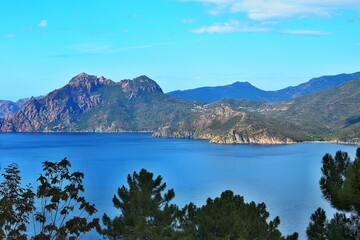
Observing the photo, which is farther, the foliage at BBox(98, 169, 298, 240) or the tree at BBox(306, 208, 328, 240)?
the foliage at BBox(98, 169, 298, 240)

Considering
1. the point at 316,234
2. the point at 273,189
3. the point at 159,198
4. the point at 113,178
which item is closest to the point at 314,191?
the point at 273,189

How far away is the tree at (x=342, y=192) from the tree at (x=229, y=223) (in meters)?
5.75

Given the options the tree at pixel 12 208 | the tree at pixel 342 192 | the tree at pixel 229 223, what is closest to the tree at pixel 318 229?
the tree at pixel 342 192

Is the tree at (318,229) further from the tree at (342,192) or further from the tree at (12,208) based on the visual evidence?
the tree at (12,208)

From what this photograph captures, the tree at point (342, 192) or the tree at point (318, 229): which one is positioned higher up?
the tree at point (342, 192)

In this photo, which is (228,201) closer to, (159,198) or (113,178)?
(159,198)

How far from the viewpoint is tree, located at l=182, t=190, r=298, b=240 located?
3403 cm

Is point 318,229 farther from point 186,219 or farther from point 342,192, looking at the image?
point 186,219

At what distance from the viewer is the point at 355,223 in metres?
27.1

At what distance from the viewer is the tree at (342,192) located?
23.9 metres

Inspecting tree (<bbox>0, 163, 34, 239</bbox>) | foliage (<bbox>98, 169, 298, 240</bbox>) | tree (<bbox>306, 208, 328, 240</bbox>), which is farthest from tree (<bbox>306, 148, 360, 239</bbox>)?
tree (<bbox>0, 163, 34, 239</bbox>)

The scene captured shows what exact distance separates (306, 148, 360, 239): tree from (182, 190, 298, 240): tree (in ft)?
18.9

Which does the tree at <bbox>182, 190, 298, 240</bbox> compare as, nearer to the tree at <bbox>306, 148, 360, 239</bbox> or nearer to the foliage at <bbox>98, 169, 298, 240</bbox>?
the foliage at <bbox>98, 169, 298, 240</bbox>

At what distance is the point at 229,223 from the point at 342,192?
1246 centimetres
